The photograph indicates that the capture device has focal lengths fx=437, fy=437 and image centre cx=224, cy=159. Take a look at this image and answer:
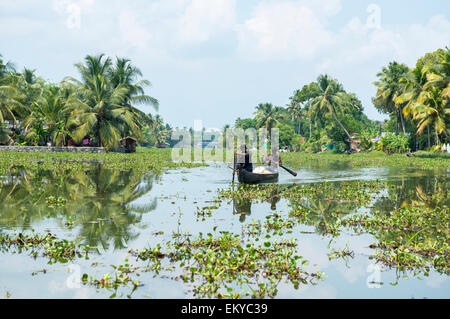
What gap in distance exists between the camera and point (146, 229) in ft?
26.9

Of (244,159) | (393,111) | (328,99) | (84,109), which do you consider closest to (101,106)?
(84,109)

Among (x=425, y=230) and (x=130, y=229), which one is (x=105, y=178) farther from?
(x=425, y=230)

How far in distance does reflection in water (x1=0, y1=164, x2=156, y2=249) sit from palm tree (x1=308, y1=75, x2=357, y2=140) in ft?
137

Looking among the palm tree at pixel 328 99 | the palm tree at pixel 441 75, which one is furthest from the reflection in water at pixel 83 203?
the palm tree at pixel 328 99

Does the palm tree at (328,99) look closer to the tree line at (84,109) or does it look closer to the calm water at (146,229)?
the tree line at (84,109)

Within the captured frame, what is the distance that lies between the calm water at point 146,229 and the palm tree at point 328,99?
40.5m

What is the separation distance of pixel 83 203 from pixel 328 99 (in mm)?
49011

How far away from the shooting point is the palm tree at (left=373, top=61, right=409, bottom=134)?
1943 inches

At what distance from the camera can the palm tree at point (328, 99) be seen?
5562cm

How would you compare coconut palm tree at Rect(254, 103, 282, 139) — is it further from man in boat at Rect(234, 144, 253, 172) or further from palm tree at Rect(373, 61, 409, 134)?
man in boat at Rect(234, 144, 253, 172)

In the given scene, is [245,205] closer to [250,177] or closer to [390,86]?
[250,177]

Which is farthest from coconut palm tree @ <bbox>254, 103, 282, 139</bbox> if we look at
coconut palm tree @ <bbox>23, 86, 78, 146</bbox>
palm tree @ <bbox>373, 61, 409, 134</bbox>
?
coconut palm tree @ <bbox>23, 86, 78, 146</bbox>

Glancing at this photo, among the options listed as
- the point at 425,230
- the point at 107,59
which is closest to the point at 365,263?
the point at 425,230
